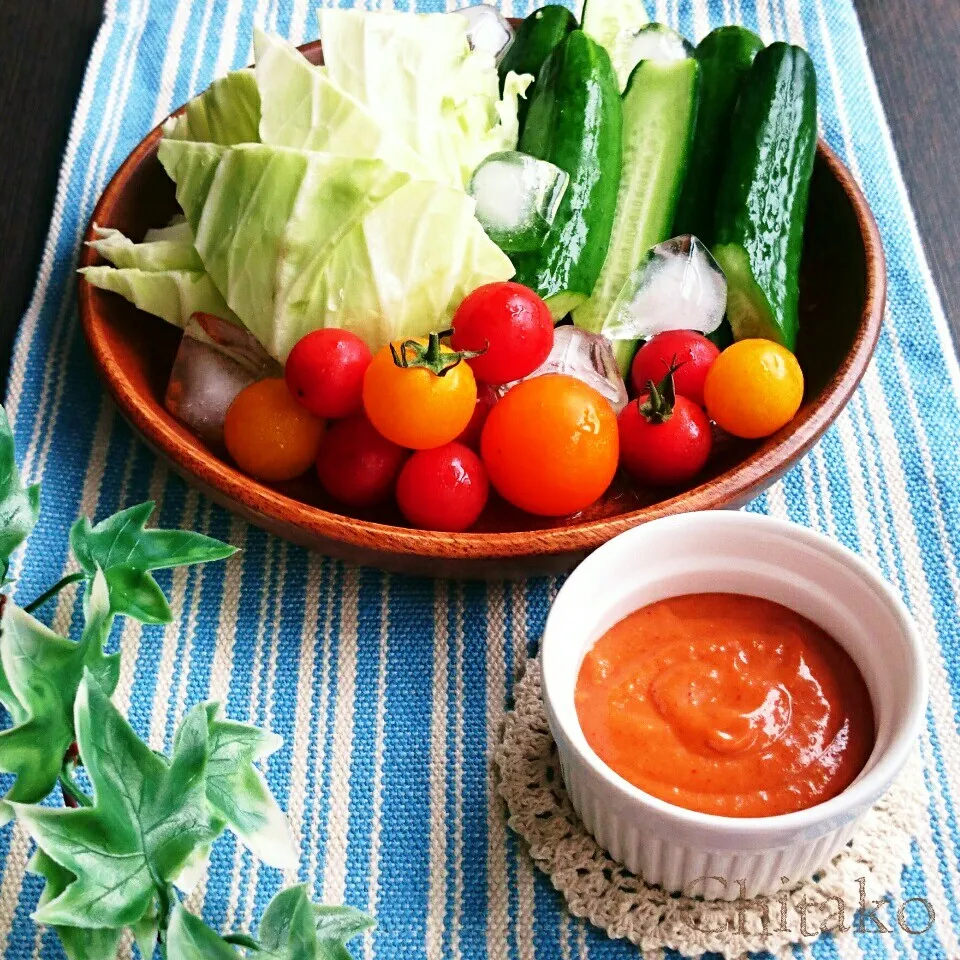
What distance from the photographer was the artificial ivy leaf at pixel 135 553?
92cm

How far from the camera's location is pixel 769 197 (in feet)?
4.34

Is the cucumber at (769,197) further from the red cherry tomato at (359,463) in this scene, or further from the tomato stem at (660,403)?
the red cherry tomato at (359,463)

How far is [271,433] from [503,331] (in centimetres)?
29

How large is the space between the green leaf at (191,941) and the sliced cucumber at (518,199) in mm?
892

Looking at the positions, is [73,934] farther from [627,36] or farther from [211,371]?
[627,36]

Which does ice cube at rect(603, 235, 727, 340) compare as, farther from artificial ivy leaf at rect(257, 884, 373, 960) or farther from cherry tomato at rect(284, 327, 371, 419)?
artificial ivy leaf at rect(257, 884, 373, 960)

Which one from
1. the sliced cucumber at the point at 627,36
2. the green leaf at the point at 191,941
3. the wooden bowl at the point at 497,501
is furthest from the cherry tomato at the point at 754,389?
the green leaf at the point at 191,941

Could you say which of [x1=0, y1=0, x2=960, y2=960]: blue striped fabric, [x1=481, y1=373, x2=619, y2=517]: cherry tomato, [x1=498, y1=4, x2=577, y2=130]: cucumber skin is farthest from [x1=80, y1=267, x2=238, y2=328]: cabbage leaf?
[x1=498, y1=4, x2=577, y2=130]: cucumber skin

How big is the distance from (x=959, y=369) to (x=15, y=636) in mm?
1189

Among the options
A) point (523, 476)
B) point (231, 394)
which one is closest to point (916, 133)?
point (523, 476)

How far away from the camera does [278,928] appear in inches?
28.5

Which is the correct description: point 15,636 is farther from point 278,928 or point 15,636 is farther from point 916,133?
point 916,133

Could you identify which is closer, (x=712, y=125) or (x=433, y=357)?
(x=433, y=357)

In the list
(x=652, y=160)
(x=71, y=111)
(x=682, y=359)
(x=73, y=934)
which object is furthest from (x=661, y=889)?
(x=71, y=111)
